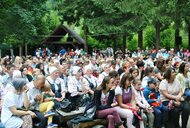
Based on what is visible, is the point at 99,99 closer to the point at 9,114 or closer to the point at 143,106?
the point at 143,106

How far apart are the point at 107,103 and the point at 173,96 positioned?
1729 mm

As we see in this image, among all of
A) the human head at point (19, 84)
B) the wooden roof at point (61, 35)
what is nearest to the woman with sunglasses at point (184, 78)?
the human head at point (19, 84)

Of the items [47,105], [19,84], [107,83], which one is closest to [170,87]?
[107,83]

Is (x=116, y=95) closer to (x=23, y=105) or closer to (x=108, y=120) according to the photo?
(x=108, y=120)

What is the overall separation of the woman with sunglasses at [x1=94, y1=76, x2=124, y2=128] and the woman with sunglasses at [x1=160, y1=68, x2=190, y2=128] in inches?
55.6

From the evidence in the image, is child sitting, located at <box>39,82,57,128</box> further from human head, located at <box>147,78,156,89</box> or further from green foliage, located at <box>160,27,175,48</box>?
green foliage, located at <box>160,27,175,48</box>

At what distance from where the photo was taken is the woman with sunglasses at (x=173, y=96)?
7.92m

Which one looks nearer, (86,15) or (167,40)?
(86,15)

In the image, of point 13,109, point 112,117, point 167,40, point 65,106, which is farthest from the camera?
point 167,40

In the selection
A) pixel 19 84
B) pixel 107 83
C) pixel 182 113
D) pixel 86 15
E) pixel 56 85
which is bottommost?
pixel 182 113

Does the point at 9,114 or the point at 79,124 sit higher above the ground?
the point at 9,114

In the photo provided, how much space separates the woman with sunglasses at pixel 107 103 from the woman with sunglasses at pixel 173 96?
141 centimetres

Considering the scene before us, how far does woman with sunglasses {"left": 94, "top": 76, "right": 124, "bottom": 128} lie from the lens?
23.0ft

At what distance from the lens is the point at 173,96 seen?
26.0ft
